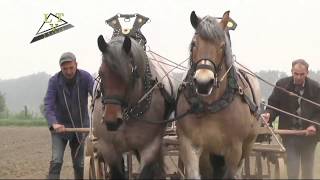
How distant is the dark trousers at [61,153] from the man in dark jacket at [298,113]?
7.78ft

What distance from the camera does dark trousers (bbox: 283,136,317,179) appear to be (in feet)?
24.2

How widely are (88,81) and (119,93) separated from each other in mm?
1731

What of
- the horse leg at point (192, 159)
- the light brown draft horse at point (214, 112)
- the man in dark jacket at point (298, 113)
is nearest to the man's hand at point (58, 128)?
the light brown draft horse at point (214, 112)

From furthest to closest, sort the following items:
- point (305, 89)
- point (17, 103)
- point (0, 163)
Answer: point (17, 103) < point (0, 163) < point (305, 89)

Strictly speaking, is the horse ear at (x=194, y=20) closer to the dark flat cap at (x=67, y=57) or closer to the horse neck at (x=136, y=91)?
the horse neck at (x=136, y=91)

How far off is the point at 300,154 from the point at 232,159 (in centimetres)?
264

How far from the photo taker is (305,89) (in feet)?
23.9

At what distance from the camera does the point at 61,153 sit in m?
6.63

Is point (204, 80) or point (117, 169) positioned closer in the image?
point (204, 80)

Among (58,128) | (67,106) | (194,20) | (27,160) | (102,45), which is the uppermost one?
(194,20)

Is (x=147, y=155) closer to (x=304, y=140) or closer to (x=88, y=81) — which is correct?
(x=88, y=81)

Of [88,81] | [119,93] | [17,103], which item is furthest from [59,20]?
[17,103]

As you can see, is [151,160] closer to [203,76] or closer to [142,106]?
[142,106]

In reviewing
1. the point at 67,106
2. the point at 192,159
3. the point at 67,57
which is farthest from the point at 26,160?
the point at 192,159
